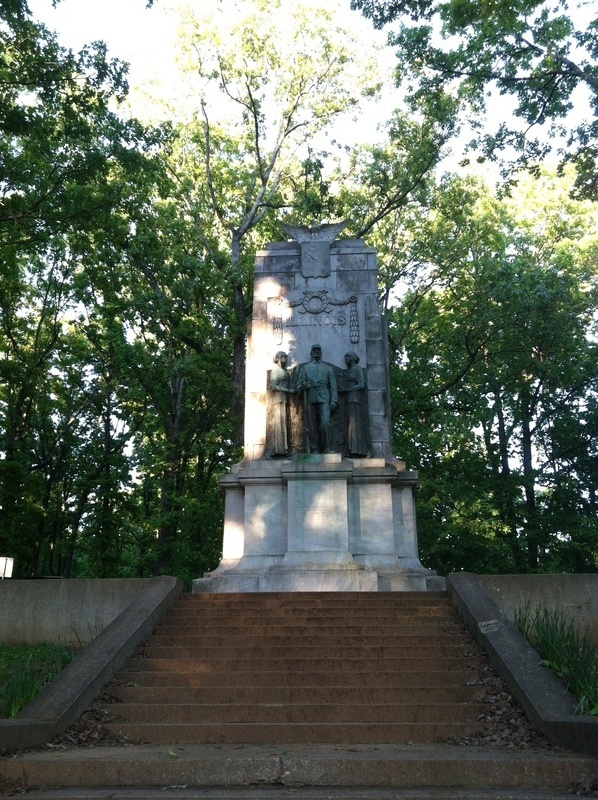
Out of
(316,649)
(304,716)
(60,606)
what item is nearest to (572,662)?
(304,716)

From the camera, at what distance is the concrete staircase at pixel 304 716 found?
5.61 m

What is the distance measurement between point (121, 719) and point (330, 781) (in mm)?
2398

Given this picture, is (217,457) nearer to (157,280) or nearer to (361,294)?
(157,280)

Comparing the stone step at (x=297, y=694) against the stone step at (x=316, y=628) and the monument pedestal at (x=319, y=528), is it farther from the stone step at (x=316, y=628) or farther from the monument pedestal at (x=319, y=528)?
the monument pedestal at (x=319, y=528)

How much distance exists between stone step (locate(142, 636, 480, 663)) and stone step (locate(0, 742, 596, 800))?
8.17 ft

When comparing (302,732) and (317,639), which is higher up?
(317,639)

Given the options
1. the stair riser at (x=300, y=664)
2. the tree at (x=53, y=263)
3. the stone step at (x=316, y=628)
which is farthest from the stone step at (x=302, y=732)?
the tree at (x=53, y=263)

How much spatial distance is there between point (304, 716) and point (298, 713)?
0.21 ft

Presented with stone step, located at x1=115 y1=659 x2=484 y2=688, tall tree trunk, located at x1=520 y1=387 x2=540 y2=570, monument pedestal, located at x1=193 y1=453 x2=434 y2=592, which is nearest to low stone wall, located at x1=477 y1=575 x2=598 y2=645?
monument pedestal, located at x1=193 y1=453 x2=434 y2=592

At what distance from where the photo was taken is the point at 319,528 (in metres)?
12.8

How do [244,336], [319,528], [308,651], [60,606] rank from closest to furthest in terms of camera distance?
[308,651]
[60,606]
[319,528]
[244,336]

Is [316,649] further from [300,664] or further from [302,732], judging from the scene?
[302,732]

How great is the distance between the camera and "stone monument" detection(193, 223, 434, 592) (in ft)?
41.4

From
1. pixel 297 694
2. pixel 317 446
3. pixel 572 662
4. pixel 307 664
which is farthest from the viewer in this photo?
pixel 317 446
